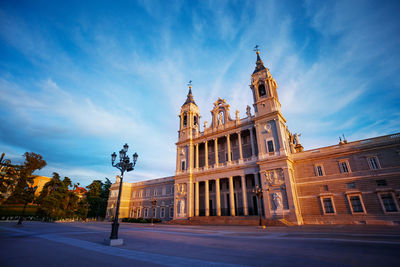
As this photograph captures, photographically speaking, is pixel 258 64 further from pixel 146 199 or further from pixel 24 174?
pixel 24 174

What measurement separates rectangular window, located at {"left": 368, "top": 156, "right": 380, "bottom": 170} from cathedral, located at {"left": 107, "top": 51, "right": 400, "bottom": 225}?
0.08m

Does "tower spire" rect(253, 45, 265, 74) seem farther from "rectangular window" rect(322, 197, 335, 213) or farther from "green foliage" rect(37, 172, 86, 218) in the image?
"green foliage" rect(37, 172, 86, 218)

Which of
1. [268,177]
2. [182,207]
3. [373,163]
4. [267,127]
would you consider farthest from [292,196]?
[182,207]

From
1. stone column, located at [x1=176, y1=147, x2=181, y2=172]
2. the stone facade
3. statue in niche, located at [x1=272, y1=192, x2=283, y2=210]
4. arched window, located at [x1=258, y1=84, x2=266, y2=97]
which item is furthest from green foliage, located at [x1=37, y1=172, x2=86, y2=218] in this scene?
arched window, located at [x1=258, y1=84, x2=266, y2=97]

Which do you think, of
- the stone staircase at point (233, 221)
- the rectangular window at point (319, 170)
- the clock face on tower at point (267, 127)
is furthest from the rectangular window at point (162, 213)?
the rectangular window at point (319, 170)

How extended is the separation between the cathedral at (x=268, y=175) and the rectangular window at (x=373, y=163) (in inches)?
3.3

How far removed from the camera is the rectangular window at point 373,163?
69.3 feet

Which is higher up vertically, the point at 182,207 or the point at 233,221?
the point at 182,207

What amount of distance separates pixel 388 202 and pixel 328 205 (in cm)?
541

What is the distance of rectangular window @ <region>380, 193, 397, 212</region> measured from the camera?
19359mm

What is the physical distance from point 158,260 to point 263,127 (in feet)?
86.1

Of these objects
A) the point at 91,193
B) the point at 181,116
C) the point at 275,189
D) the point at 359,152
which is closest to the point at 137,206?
the point at 91,193

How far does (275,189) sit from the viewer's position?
81.1 ft

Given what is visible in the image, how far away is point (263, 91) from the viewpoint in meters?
31.5
